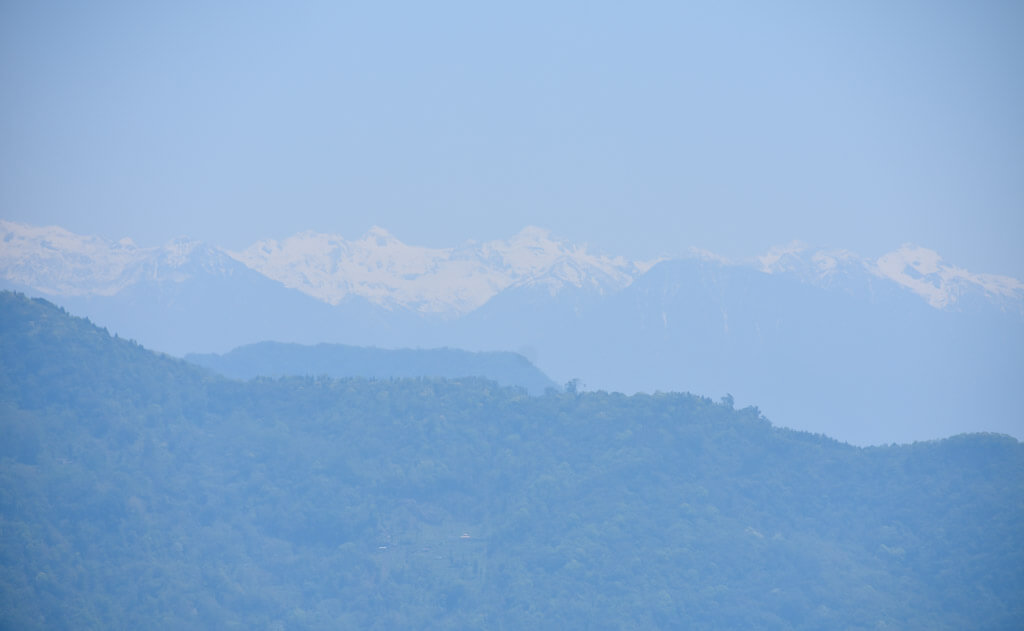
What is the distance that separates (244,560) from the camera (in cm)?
9494

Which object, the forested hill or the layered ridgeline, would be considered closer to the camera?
the layered ridgeline

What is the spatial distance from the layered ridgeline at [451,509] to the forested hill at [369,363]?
29.0 meters

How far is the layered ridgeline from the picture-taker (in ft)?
292

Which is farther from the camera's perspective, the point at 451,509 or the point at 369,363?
the point at 369,363

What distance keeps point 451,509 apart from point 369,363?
47035 mm

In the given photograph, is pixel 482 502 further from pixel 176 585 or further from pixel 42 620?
pixel 42 620

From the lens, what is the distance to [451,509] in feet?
342

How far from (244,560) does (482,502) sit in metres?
19.7

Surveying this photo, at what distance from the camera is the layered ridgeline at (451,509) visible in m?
88.9

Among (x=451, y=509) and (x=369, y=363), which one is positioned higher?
(x=369, y=363)

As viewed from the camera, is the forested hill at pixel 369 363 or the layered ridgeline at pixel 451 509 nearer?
the layered ridgeline at pixel 451 509

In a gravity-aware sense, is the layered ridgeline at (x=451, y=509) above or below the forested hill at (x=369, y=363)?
below

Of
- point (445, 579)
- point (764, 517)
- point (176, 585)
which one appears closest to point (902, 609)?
point (764, 517)

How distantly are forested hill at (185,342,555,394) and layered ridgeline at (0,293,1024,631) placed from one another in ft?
95.0
